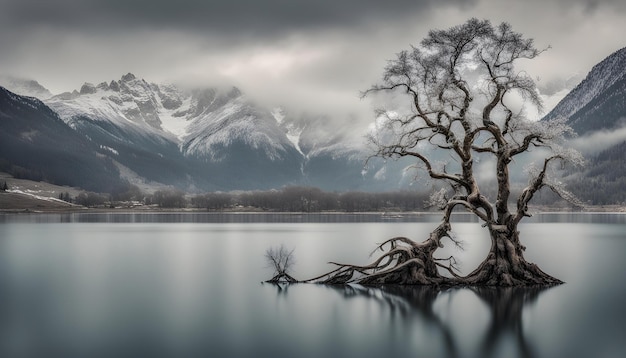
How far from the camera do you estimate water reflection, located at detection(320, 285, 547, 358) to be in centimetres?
2616

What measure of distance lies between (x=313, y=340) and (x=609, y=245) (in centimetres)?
6813

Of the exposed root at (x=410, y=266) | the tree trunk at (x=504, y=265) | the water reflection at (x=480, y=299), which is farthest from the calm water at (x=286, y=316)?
the tree trunk at (x=504, y=265)

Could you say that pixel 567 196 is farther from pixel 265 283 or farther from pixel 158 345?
pixel 158 345

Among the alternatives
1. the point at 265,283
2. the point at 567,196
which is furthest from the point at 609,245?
the point at 265,283

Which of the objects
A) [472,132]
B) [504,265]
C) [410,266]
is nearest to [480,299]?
[504,265]

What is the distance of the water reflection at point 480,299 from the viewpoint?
2616 cm

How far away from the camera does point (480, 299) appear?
3662 cm

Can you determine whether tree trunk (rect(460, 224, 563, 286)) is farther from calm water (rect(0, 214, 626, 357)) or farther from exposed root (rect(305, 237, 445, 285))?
exposed root (rect(305, 237, 445, 285))

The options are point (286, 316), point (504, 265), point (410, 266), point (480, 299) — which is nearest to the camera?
point (286, 316)

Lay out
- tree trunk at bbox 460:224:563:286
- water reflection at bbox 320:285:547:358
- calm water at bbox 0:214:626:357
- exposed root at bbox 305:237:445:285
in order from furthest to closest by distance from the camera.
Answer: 1. exposed root at bbox 305:237:445:285
2. tree trunk at bbox 460:224:563:286
3. water reflection at bbox 320:285:547:358
4. calm water at bbox 0:214:626:357

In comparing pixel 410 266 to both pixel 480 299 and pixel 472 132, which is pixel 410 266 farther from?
pixel 472 132

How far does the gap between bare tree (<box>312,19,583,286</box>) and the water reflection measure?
1218 mm

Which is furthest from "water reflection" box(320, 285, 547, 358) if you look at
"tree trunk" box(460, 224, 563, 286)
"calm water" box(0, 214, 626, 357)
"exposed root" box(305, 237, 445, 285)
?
"exposed root" box(305, 237, 445, 285)

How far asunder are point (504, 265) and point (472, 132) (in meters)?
8.27
